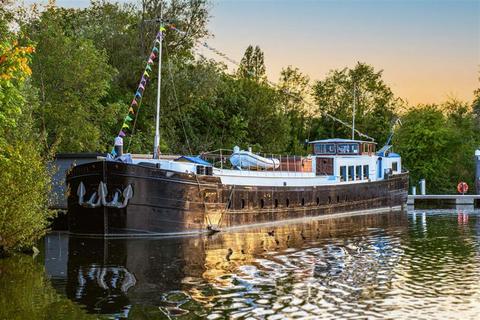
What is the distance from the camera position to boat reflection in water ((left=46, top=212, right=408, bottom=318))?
1606 cm

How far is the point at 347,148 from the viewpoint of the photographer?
47.2 metres

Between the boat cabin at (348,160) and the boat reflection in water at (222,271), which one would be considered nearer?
the boat reflection in water at (222,271)

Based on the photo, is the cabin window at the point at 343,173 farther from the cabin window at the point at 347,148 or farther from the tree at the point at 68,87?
the tree at the point at 68,87

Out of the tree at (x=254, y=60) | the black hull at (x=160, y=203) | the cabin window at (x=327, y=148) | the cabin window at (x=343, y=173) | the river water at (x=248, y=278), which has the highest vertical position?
the tree at (x=254, y=60)

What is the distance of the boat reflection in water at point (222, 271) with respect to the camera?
16.1m

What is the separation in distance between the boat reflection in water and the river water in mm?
30

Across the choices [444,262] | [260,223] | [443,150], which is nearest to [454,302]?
[444,262]

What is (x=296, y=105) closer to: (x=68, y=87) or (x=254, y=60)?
(x=254, y=60)

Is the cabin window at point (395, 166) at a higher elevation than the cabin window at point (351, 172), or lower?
higher

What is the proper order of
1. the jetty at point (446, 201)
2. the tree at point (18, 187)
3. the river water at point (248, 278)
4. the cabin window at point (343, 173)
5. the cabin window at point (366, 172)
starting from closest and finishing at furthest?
the river water at point (248, 278), the tree at point (18, 187), the cabin window at point (343, 173), the cabin window at point (366, 172), the jetty at point (446, 201)

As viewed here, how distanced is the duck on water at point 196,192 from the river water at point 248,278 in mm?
1028

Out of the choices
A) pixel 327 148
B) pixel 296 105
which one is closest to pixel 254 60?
pixel 296 105

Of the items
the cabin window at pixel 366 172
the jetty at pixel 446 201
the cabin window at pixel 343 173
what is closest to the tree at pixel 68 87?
the cabin window at pixel 343 173

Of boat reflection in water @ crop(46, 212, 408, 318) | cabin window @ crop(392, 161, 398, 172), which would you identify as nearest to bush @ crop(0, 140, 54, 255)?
boat reflection in water @ crop(46, 212, 408, 318)
